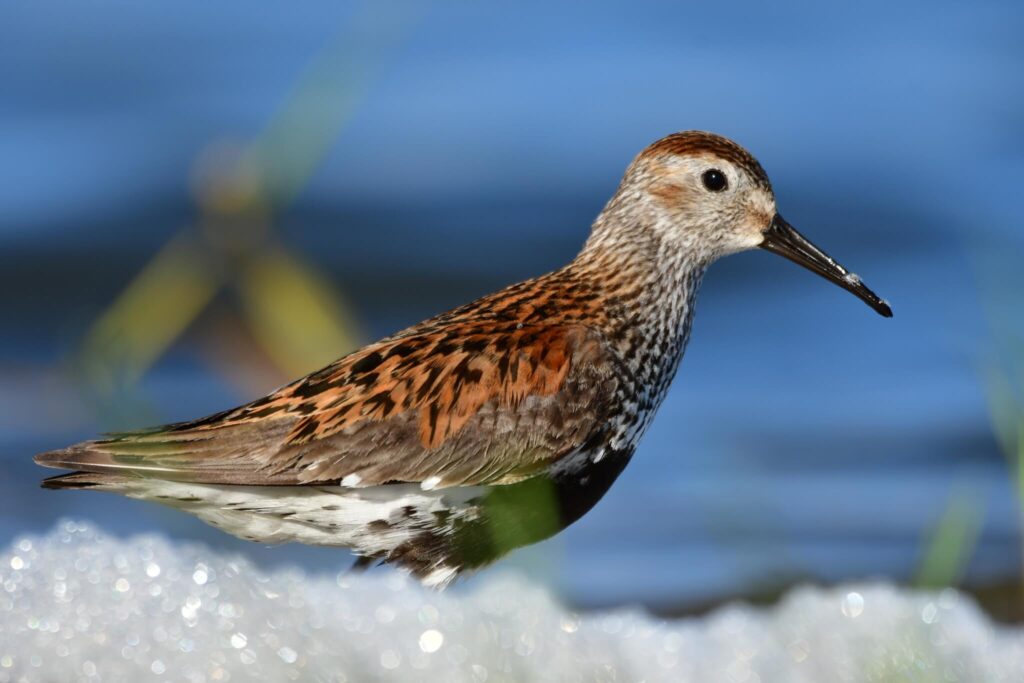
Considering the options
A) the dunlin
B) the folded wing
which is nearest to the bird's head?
the dunlin

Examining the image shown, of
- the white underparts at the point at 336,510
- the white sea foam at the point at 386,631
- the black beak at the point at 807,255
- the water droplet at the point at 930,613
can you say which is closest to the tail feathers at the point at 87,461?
the white underparts at the point at 336,510

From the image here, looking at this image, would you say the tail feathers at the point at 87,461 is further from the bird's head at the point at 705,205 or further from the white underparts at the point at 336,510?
the bird's head at the point at 705,205

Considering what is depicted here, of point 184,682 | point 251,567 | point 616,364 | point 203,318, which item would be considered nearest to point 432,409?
point 616,364

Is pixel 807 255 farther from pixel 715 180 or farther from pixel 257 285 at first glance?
pixel 257 285

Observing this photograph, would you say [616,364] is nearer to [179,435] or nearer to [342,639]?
[179,435]

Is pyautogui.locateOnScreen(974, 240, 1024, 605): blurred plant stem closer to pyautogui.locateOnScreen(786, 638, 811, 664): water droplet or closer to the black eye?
pyautogui.locateOnScreen(786, 638, 811, 664): water droplet

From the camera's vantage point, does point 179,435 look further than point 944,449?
No
